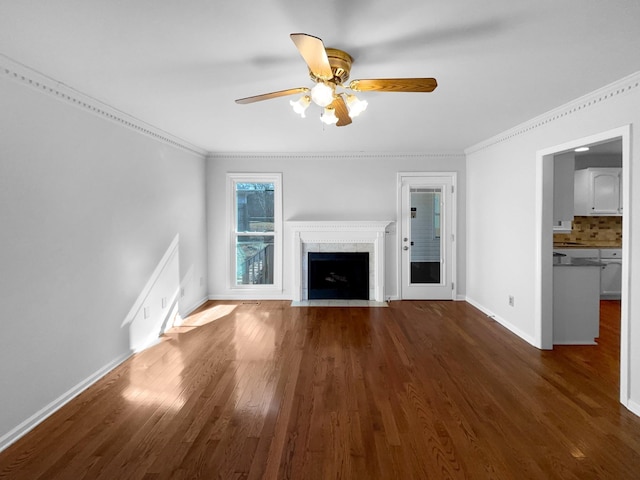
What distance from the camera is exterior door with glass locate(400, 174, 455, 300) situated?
5754 millimetres

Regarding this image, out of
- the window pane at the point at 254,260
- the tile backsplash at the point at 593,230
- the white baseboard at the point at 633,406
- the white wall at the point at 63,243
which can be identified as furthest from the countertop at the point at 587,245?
the white wall at the point at 63,243

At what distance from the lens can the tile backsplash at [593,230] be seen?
239 inches

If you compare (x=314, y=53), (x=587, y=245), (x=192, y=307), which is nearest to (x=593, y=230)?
(x=587, y=245)

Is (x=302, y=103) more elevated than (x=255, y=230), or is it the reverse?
(x=302, y=103)

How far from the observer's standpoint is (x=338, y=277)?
581 cm

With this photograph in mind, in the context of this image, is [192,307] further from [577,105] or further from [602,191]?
[602,191]

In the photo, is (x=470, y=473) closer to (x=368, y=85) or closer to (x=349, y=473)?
(x=349, y=473)

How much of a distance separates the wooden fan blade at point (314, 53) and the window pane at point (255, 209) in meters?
3.99

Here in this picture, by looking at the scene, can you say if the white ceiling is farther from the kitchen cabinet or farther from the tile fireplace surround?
the tile fireplace surround

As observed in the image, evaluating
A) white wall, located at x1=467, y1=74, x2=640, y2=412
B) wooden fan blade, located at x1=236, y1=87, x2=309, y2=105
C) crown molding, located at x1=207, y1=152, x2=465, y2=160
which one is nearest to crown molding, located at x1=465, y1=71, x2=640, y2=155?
white wall, located at x1=467, y1=74, x2=640, y2=412

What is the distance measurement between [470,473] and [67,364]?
2.91 meters

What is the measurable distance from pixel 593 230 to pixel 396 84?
5.98 metres

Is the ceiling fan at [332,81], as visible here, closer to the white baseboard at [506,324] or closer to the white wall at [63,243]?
the white wall at [63,243]

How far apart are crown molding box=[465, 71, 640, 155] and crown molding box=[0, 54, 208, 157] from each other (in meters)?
4.18
